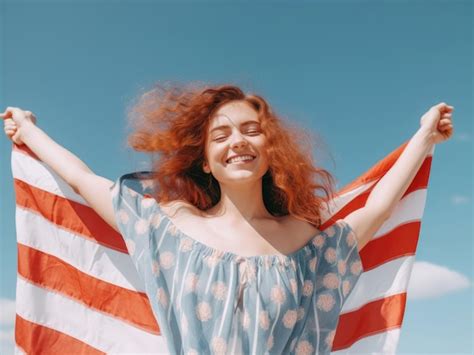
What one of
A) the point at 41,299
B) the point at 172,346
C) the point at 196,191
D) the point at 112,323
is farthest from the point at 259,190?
the point at 41,299

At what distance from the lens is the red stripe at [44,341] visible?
3.10 m

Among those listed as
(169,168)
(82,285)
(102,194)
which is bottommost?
(82,285)

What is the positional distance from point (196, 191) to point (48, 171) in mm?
867

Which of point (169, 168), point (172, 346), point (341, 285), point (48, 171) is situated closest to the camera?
point (172, 346)

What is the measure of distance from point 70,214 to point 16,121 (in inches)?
23.1

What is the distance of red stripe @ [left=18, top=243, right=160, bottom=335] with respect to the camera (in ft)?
10.4

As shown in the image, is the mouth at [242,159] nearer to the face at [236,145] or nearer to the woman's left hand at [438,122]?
the face at [236,145]

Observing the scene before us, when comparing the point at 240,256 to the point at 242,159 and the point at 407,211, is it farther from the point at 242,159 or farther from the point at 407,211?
the point at 407,211

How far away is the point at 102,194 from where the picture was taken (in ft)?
9.87

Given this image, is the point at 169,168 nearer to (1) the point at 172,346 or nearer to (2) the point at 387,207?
(1) the point at 172,346

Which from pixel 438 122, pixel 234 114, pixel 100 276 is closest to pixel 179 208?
pixel 234 114

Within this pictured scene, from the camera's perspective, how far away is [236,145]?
9.16 feet

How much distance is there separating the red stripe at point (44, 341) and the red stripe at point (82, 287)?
20cm

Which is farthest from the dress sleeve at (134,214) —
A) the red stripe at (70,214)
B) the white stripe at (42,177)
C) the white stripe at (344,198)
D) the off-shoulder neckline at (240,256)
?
the white stripe at (344,198)
